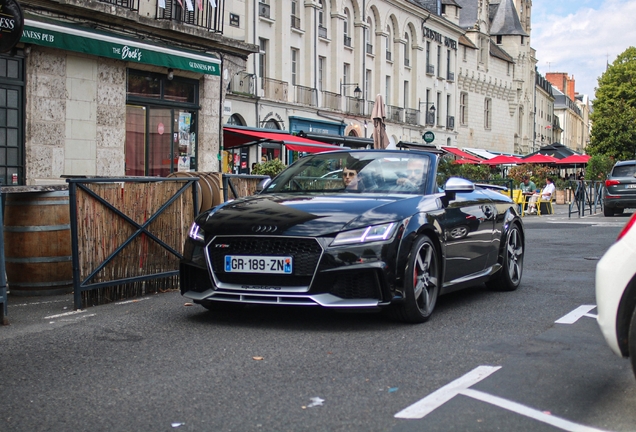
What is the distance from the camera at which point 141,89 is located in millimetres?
17438

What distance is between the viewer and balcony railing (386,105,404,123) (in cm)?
5127

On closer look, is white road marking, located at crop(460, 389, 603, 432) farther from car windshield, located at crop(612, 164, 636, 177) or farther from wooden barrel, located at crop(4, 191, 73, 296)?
car windshield, located at crop(612, 164, 636, 177)

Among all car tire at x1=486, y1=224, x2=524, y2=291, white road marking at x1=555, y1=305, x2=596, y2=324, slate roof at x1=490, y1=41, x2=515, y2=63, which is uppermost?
slate roof at x1=490, y1=41, x2=515, y2=63

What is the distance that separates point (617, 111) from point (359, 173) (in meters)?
69.5

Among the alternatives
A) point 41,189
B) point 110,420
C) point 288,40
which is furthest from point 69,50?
point 288,40

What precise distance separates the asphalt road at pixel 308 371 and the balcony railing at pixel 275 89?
96.1ft

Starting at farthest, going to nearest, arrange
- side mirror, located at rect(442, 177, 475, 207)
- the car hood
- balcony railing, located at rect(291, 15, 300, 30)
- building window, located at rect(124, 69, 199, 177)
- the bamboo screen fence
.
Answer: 1. balcony railing, located at rect(291, 15, 300, 30)
2. building window, located at rect(124, 69, 199, 177)
3. the bamboo screen fence
4. side mirror, located at rect(442, 177, 475, 207)
5. the car hood

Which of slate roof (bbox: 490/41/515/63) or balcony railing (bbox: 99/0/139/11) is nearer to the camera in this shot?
balcony railing (bbox: 99/0/139/11)

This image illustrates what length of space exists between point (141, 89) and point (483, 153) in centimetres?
4810

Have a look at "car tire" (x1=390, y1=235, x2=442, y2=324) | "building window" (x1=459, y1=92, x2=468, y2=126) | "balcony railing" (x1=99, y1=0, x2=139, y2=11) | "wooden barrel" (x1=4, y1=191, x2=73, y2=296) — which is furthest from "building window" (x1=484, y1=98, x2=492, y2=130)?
"car tire" (x1=390, y1=235, x2=442, y2=324)

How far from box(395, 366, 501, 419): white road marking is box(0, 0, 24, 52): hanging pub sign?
832 cm

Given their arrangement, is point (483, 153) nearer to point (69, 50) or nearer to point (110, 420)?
point (69, 50)

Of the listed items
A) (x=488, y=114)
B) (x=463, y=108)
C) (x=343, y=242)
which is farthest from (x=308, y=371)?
(x=488, y=114)

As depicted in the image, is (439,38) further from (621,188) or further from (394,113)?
(621,188)
